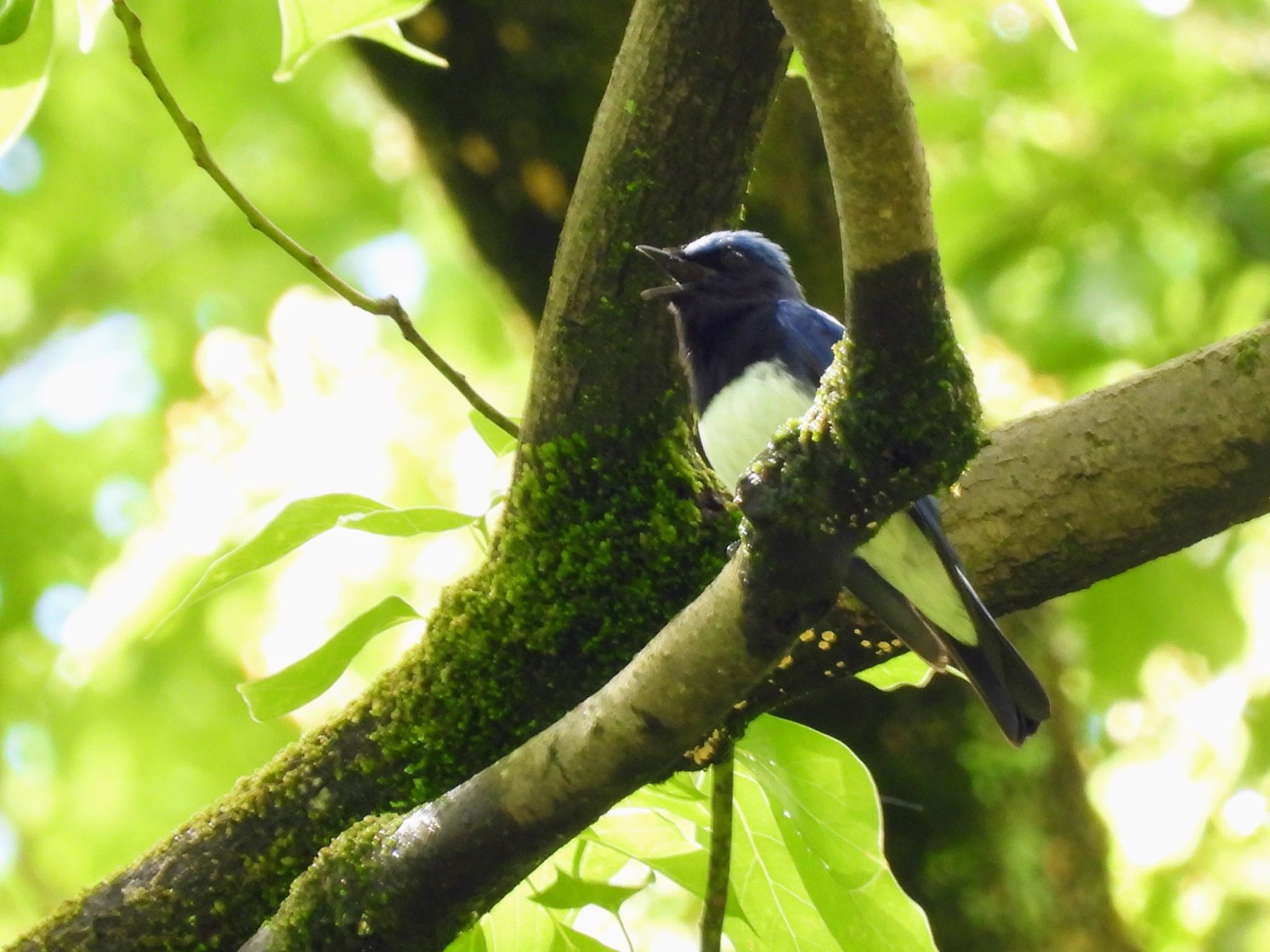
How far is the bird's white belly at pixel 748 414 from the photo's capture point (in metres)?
2.35

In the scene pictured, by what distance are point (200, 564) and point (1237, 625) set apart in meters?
2.75

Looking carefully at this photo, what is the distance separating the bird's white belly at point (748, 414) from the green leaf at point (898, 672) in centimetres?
39

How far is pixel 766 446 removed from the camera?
6.98 feet

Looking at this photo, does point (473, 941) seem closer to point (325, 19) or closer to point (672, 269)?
point (672, 269)

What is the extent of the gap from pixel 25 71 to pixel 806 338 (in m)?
1.49

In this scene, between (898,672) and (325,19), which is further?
(898,672)

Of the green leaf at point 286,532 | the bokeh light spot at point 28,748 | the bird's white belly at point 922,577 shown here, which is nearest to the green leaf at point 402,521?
the green leaf at point 286,532

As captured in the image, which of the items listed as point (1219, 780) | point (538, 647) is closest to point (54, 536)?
point (538, 647)

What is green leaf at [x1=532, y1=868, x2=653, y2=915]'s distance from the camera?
2.04 m

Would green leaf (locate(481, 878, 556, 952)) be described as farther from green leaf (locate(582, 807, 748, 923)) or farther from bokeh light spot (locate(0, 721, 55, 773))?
bokeh light spot (locate(0, 721, 55, 773))

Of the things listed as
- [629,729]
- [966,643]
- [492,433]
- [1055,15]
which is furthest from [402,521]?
[1055,15]

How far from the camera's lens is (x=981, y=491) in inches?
78.5

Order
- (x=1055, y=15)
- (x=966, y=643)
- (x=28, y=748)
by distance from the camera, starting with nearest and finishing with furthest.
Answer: (x=1055, y=15) → (x=966, y=643) → (x=28, y=748)

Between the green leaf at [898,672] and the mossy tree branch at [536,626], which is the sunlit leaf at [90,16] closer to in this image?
the mossy tree branch at [536,626]
